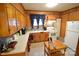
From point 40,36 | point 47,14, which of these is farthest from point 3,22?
point 47,14

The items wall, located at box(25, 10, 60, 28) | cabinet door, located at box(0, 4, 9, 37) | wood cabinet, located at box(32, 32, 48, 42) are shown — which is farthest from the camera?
wall, located at box(25, 10, 60, 28)

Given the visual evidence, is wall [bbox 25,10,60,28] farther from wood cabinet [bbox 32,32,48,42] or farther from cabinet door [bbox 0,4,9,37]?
A: cabinet door [bbox 0,4,9,37]

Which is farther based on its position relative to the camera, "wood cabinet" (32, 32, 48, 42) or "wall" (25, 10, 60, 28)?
"wall" (25, 10, 60, 28)

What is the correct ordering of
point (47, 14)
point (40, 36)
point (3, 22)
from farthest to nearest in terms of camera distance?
point (47, 14)
point (40, 36)
point (3, 22)

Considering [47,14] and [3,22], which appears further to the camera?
[47,14]

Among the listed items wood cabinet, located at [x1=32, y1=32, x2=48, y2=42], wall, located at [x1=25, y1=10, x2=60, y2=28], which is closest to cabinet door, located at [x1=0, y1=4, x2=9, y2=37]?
wood cabinet, located at [x1=32, y1=32, x2=48, y2=42]

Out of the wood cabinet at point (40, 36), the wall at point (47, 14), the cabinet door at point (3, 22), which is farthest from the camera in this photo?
the wall at point (47, 14)

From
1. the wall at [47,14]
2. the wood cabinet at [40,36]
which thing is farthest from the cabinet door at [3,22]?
the wall at [47,14]

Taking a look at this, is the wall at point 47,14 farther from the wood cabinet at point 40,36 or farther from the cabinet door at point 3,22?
the cabinet door at point 3,22

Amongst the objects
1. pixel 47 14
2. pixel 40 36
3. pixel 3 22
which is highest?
pixel 47 14

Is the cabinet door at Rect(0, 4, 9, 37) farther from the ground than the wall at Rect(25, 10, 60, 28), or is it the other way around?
the wall at Rect(25, 10, 60, 28)

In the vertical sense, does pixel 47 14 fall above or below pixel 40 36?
above

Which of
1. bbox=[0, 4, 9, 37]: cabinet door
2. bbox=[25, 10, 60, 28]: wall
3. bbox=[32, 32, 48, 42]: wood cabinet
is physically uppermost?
bbox=[25, 10, 60, 28]: wall

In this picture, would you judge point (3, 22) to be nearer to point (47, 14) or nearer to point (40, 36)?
point (40, 36)
